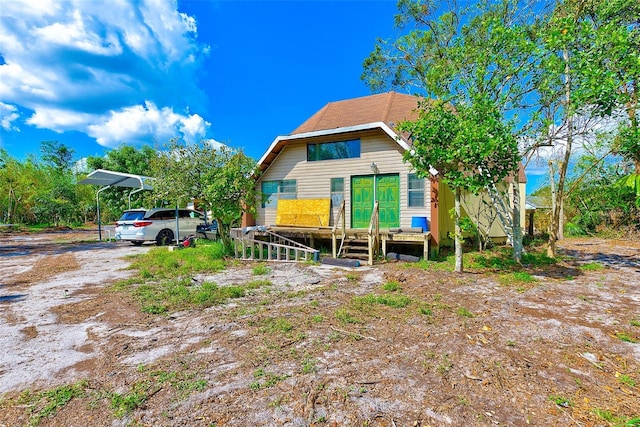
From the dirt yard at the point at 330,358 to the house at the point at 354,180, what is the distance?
174 inches

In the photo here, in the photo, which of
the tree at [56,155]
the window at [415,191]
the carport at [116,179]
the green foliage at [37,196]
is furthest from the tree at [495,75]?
the tree at [56,155]

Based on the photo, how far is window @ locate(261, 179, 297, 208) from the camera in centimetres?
1292

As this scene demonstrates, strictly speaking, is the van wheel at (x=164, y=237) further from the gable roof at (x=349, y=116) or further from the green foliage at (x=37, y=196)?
the green foliage at (x=37, y=196)

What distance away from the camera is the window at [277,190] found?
42.4 feet

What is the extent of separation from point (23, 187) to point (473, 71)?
106 feet

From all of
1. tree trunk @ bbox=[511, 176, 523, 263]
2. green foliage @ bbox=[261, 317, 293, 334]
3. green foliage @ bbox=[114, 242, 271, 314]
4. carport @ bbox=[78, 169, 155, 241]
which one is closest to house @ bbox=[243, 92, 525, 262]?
tree trunk @ bbox=[511, 176, 523, 263]

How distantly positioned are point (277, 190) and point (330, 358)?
10.5 metres

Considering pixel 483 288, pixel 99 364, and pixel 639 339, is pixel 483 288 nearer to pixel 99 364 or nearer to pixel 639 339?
pixel 639 339

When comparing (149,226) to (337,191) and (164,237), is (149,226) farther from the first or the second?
(337,191)

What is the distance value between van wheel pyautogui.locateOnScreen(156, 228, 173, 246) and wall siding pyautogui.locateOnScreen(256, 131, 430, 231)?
12.7 feet

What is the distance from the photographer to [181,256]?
9.85m

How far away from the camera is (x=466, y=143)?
21.1ft

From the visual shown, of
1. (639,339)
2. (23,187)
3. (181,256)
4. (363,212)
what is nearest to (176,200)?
(181,256)

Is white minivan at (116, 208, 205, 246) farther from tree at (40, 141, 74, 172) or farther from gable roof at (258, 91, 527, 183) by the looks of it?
tree at (40, 141, 74, 172)
